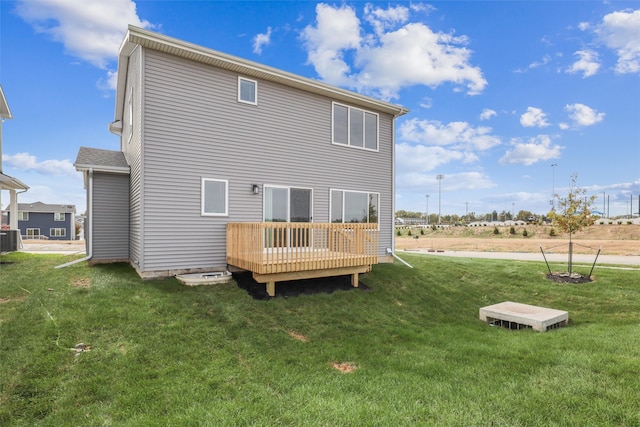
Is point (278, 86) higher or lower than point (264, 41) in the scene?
lower

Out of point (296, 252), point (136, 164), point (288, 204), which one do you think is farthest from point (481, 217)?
point (136, 164)

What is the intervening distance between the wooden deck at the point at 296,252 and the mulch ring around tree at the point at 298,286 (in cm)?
26

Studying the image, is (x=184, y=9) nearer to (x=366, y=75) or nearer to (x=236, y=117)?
(x=236, y=117)

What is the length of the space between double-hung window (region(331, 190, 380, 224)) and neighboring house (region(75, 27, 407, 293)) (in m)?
0.04

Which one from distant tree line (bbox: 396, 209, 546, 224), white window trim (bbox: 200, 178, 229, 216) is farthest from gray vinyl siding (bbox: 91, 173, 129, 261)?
distant tree line (bbox: 396, 209, 546, 224)

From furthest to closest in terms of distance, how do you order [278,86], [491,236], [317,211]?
[491,236], [317,211], [278,86]

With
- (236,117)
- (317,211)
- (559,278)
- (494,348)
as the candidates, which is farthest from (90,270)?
(559,278)

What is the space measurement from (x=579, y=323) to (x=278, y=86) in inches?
386

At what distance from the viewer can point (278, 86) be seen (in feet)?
32.3

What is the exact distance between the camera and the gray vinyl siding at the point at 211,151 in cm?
802

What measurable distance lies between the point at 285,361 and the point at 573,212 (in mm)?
11788

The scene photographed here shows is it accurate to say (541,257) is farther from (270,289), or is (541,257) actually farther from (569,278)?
(270,289)

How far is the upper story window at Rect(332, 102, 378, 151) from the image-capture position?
437 inches

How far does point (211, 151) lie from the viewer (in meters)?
8.77
